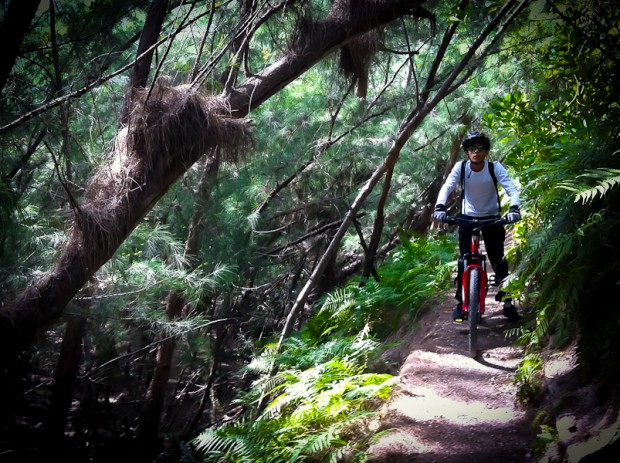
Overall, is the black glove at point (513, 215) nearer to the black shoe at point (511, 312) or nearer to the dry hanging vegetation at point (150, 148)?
the black shoe at point (511, 312)

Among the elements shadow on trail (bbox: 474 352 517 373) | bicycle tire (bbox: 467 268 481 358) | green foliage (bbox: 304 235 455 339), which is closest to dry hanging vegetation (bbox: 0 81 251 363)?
bicycle tire (bbox: 467 268 481 358)

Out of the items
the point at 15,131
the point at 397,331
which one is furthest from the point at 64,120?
the point at 397,331

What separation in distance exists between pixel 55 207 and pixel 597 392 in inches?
287

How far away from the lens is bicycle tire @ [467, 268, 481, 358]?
17.4ft

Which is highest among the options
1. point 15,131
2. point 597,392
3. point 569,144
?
point 15,131

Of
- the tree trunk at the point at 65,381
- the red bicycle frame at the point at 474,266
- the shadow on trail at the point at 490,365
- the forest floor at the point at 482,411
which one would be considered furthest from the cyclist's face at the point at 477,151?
the tree trunk at the point at 65,381

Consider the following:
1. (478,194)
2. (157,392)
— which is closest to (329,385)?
(478,194)

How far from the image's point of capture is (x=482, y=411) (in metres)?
4.36

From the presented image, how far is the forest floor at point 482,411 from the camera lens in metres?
3.36

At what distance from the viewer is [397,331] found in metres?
7.17

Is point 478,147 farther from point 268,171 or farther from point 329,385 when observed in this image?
point 268,171

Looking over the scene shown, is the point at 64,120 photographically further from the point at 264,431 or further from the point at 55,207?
the point at 55,207

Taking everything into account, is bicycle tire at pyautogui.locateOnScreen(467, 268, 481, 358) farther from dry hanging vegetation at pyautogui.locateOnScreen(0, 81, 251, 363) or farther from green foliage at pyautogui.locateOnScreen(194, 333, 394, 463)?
dry hanging vegetation at pyautogui.locateOnScreen(0, 81, 251, 363)

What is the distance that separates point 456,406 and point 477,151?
7.76ft
